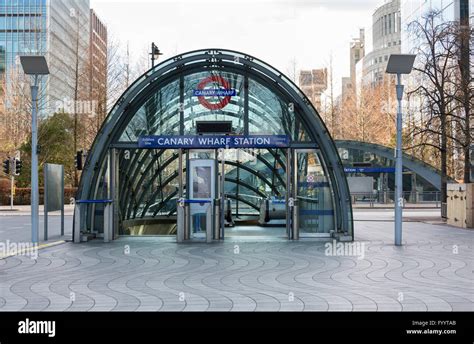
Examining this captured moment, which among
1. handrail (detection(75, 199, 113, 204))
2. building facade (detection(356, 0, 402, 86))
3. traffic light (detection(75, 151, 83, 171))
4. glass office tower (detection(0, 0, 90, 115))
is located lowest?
handrail (detection(75, 199, 113, 204))

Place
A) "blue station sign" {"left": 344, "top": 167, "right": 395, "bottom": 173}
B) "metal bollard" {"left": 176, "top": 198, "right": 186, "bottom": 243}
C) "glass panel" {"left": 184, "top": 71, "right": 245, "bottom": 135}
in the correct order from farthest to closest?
"blue station sign" {"left": 344, "top": 167, "right": 395, "bottom": 173} < "glass panel" {"left": 184, "top": 71, "right": 245, "bottom": 135} < "metal bollard" {"left": 176, "top": 198, "right": 186, "bottom": 243}

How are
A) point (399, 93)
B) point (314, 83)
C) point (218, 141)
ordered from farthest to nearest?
point (314, 83), point (218, 141), point (399, 93)

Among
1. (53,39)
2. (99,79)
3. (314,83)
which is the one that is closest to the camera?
(99,79)

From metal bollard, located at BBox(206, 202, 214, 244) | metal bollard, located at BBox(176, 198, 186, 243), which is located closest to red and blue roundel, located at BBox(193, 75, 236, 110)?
metal bollard, located at BBox(176, 198, 186, 243)

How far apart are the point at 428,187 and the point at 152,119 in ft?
88.9

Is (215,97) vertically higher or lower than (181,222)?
higher

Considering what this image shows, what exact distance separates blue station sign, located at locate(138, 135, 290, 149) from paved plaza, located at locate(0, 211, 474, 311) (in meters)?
2.63

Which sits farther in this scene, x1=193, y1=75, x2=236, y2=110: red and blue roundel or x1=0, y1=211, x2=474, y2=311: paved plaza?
x1=193, y1=75, x2=236, y2=110: red and blue roundel

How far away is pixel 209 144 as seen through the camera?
52.0 feet

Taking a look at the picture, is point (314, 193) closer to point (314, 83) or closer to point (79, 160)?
point (79, 160)

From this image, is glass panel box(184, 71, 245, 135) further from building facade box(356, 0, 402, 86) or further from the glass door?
building facade box(356, 0, 402, 86)

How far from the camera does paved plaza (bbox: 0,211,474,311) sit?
304 inches

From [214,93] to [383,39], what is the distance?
8524 centimetres

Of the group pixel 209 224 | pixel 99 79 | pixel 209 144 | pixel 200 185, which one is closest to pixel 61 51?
pixel 99 79
